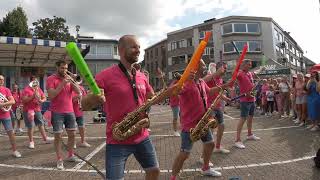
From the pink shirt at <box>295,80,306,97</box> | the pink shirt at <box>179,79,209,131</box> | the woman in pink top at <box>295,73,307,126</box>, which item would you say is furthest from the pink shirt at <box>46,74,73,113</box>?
the pink shirt at <box>295,80,306,97</box>

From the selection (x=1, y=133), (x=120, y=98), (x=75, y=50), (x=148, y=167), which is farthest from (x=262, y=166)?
(x=1, y=133)

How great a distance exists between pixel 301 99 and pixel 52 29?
42643 millimetres

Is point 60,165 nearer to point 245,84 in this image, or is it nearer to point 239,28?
point 245,84

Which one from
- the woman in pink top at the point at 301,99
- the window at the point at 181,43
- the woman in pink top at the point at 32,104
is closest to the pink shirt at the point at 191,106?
the woman in pink top at the point at 32,104

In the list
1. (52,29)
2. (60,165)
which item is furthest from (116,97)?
(52,29)

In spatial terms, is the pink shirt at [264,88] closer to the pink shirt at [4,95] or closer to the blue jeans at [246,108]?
the blue jeans at [246,108]

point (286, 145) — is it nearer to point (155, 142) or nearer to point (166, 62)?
point (155, 142)

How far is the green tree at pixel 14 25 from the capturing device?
40125 millimetres

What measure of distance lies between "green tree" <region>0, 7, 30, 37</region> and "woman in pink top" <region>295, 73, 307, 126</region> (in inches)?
1381

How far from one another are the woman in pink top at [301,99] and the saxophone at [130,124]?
10.3 m

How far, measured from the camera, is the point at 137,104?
3768 millimetres

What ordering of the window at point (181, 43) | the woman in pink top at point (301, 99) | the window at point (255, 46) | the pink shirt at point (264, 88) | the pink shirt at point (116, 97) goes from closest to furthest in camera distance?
the pink shirt at point (116, 97), the woman in pink top at point (301, 99), the pink shirt at point (264, 88), the window at point (255, 46), the window at point (181, 43)

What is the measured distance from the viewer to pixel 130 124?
3.58 meters

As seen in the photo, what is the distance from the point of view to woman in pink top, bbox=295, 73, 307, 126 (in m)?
12.7
